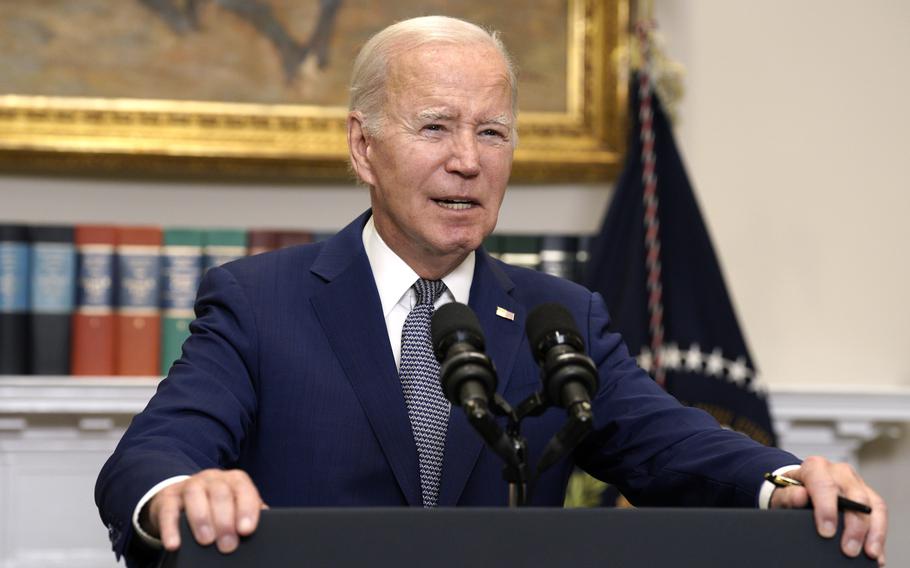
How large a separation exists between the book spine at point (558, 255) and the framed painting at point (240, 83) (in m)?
0.30

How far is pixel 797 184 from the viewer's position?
4875 millimetres

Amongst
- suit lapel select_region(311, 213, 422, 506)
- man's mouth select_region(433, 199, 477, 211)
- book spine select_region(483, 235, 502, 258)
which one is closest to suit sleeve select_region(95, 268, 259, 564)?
suit lapel select_region(311, 213, 422, 506)

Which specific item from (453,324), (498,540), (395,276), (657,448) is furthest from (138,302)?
(498,540)

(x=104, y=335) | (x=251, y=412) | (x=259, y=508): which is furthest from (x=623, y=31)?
(x=259, y=508)

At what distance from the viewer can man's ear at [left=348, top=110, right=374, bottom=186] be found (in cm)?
254

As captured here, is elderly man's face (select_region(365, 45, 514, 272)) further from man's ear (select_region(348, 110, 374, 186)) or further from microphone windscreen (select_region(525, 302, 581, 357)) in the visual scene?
microphone windscreen (select_region(525, 302, 581, 357))

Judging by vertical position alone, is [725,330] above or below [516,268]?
below

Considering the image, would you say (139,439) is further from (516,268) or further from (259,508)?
(516,268)

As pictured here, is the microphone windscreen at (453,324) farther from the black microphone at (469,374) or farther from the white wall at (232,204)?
the white wall at (232,204)

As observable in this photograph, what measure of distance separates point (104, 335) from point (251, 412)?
224 centimetres

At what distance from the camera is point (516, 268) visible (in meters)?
2.60

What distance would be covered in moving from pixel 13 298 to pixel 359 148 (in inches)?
82.9

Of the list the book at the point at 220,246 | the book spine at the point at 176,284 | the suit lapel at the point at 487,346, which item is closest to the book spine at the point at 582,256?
the book at the point at 220,246

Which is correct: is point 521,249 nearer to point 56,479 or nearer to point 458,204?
point 56,479
